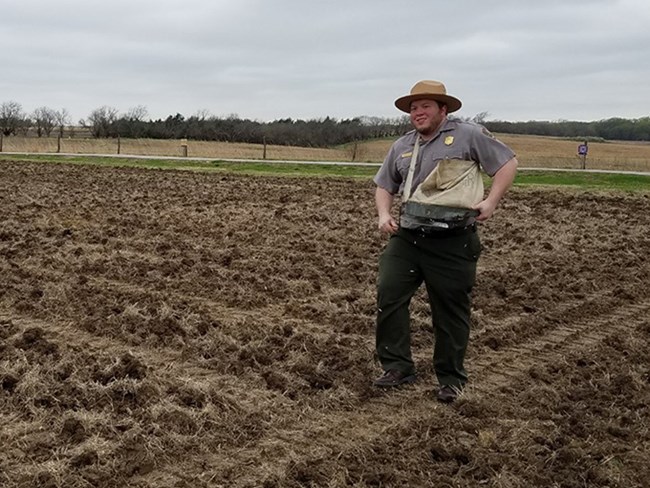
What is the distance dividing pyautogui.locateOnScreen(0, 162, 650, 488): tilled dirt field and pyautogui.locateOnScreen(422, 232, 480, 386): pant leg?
21cm

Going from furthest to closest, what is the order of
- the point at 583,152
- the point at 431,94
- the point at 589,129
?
the point at 589,129 < the point at 583,152 < the point at 431,94

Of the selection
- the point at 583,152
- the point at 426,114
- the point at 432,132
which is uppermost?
the point at 583,152

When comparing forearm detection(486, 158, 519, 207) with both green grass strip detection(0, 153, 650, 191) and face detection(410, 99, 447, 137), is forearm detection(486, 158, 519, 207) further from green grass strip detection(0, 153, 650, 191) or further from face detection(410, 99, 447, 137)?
green grass strip detection(0, 153, 650, 191)

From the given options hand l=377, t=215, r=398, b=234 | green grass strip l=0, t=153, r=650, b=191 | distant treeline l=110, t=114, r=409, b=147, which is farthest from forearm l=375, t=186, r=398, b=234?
distant treeline l=110, t=114, r=409, b=147

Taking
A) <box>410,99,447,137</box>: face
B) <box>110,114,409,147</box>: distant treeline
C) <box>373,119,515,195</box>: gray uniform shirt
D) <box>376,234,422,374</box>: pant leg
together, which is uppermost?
<box>110,114,409,147</box>: distant treeline

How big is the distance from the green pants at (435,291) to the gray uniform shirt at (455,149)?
42 cm

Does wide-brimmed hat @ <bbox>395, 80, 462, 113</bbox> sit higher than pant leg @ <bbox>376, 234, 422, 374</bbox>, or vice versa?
wide-brimmed hat @ <bbox>395, 80, 462, 113</bbox>

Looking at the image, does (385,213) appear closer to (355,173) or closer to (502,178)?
(502,178)

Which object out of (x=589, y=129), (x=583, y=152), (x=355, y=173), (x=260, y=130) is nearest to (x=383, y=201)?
(x=355, y=173)

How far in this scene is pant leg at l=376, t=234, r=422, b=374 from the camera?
4.91m

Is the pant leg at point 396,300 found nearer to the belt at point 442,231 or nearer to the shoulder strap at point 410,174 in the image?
the belt at point 442,231

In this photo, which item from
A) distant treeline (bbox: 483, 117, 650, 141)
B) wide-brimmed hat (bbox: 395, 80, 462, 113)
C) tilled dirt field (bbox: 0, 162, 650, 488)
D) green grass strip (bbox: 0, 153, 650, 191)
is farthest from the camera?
distant treeline (bbox: 483, 117, 650, 141)

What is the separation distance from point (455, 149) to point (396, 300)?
1.04m

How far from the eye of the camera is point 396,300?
16.2 feet
